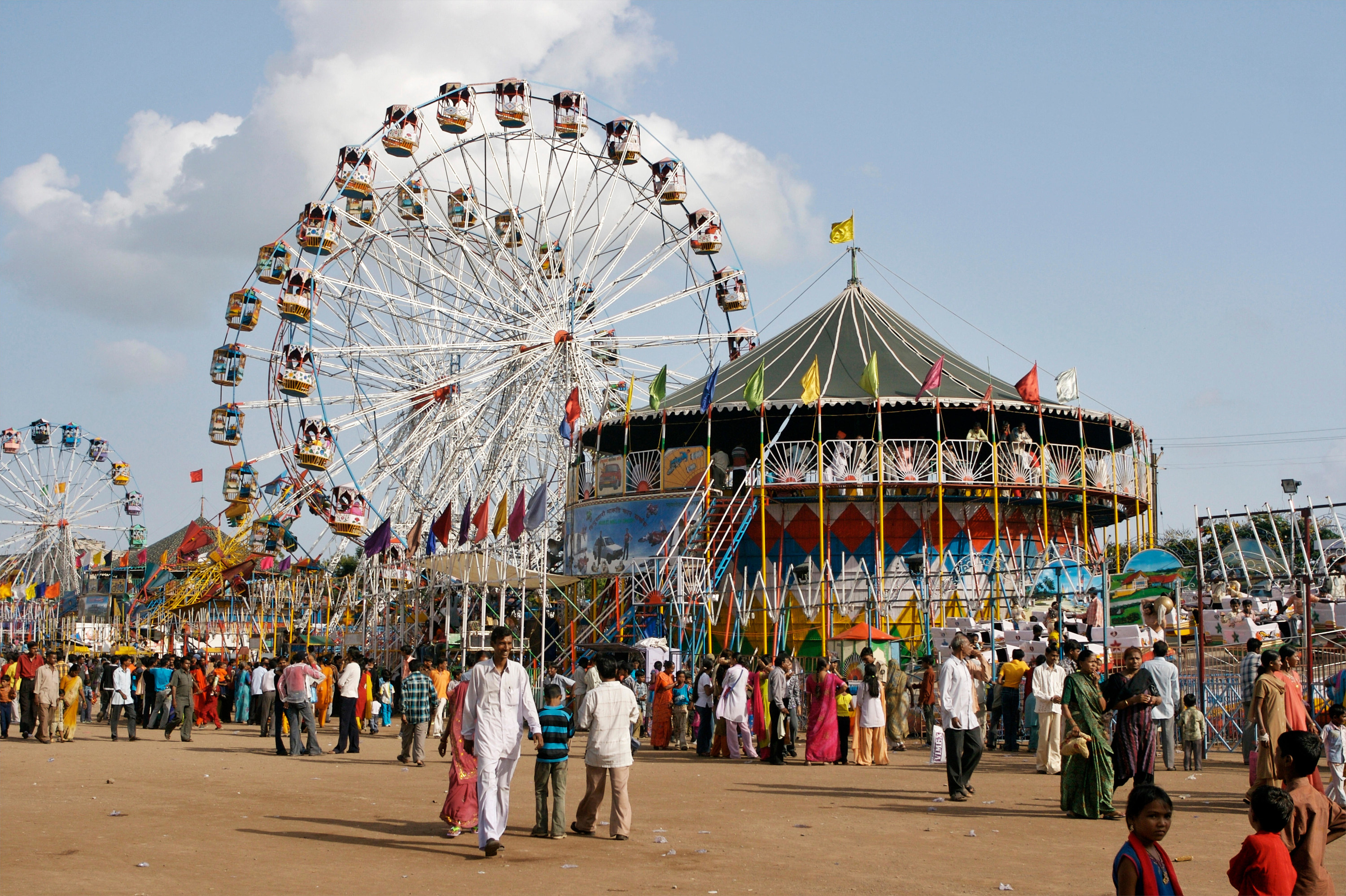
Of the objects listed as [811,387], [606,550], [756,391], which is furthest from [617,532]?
[811,387]

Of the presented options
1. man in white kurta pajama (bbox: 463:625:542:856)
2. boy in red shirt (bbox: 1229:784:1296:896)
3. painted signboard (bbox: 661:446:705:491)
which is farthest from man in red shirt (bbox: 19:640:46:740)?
boy in red shirt (bbox: 1229:784:1296:896)

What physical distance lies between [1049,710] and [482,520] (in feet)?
63.2

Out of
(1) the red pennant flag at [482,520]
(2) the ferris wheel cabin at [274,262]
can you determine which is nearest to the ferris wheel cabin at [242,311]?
(2) the ferris wheel cabin at [274,262]

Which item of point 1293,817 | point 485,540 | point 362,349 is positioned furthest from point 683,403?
point 1293,817

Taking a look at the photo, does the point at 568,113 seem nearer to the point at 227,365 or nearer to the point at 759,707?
the point at 227,365

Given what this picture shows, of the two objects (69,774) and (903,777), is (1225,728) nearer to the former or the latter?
(903,777)

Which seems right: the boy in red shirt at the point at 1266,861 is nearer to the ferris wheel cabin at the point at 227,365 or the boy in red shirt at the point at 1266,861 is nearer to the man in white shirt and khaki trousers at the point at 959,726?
the man in white shirt and khaki trousers at the point at 959,726

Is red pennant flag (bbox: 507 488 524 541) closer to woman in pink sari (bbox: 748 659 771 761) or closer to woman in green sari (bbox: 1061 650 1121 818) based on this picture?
woman in pink sari (bbox: 748 659 771 761)

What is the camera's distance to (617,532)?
34.9m

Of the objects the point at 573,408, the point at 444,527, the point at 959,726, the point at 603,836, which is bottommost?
the point at 603,836

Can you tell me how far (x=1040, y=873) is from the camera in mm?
9086

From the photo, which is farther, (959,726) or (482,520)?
(482,520)

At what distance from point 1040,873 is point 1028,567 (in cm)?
2476

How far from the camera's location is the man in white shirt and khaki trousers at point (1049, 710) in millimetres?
15969
